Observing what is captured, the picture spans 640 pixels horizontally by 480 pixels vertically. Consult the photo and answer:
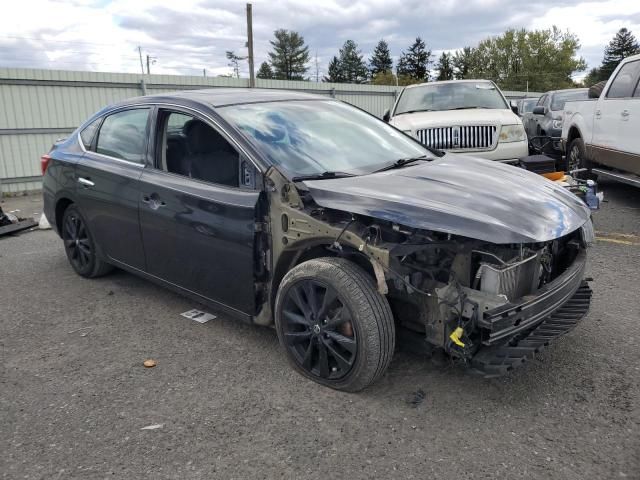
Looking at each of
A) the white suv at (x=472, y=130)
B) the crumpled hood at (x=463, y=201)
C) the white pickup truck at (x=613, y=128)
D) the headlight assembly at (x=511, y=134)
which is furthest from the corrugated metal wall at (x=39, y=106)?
the crumpled hood at (x=463, y=201)

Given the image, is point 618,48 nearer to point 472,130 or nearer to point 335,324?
point 472,130

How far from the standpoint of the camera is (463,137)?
7.48 m

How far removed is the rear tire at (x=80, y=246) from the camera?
4.82m

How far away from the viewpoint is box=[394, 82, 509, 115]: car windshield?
8391 millimetres

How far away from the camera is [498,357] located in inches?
105

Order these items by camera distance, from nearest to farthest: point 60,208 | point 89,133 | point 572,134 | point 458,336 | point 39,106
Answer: point 458,336 → point 89,133 → point 60,208 → point 572,134 → point 39,106

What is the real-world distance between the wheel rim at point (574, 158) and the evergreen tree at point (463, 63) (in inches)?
2849

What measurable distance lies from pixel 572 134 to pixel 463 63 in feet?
246

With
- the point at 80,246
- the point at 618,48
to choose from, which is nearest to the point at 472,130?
the point at 80,246

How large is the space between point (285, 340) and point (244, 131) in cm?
131

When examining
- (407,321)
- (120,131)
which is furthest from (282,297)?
(120,131)

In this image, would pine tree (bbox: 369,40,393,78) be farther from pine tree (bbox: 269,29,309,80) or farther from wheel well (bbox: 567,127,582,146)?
wheel well (bbox: 567,127,582,146)

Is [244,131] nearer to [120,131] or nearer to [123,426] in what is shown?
[120,131]

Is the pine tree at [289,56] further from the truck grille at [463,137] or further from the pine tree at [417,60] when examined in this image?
the truck grille at [463,137]
